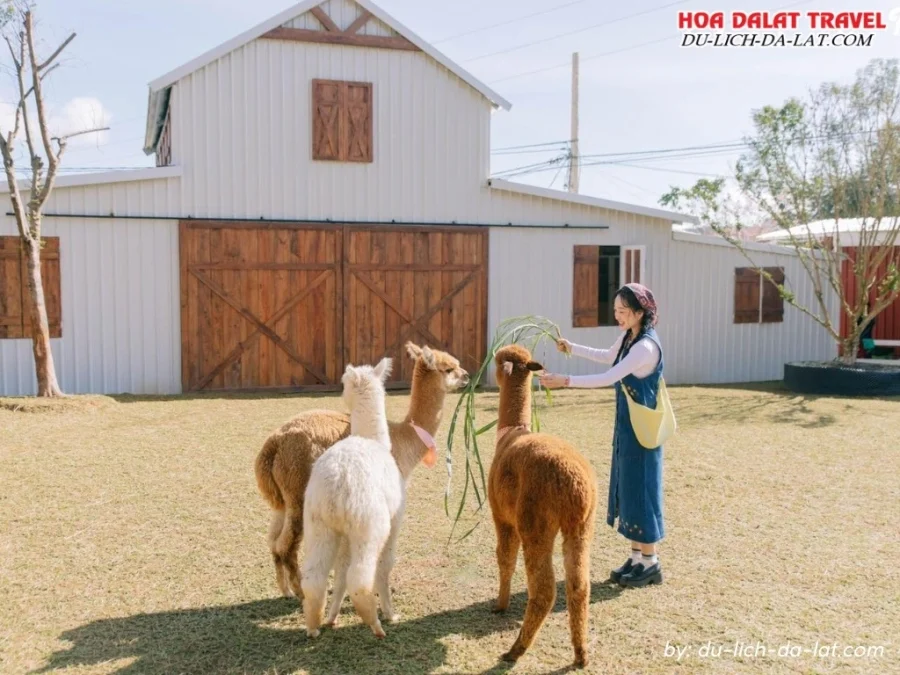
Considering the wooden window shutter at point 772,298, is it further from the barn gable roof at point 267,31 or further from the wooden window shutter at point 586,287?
the barn gable roof at point 267,31

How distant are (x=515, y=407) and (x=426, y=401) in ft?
1.98

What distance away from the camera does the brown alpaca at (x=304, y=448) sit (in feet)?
14.6

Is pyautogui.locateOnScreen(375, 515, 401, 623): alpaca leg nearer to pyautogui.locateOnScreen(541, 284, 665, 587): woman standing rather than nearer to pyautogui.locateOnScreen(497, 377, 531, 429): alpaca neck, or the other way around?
pyautogui.locateOnScreen(497, 377, 531, 429): alpaca neck

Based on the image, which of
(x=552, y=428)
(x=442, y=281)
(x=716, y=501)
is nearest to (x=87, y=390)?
(x=442, y=281)

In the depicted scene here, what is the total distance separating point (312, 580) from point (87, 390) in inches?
367

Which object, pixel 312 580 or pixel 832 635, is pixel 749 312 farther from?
pixel 312 580

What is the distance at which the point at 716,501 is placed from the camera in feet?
22.1

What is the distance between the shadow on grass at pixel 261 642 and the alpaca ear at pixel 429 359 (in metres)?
1.41

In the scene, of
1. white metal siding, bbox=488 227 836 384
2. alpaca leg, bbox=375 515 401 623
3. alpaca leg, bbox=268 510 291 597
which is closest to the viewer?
alpaca leg, bbox=375 515 401 623

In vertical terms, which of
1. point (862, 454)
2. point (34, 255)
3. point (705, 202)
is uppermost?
point (705, 202)

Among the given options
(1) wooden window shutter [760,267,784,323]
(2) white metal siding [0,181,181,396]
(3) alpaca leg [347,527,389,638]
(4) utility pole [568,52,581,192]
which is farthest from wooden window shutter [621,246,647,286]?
(4) utility pole [568,52,581,192]

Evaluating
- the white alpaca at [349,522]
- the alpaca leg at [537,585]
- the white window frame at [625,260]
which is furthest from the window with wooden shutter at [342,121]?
the alpaca leg at [537,585]

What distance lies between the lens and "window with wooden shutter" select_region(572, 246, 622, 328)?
47.3 ft

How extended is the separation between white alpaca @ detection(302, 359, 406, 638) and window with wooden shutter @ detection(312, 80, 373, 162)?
31.3 feet
